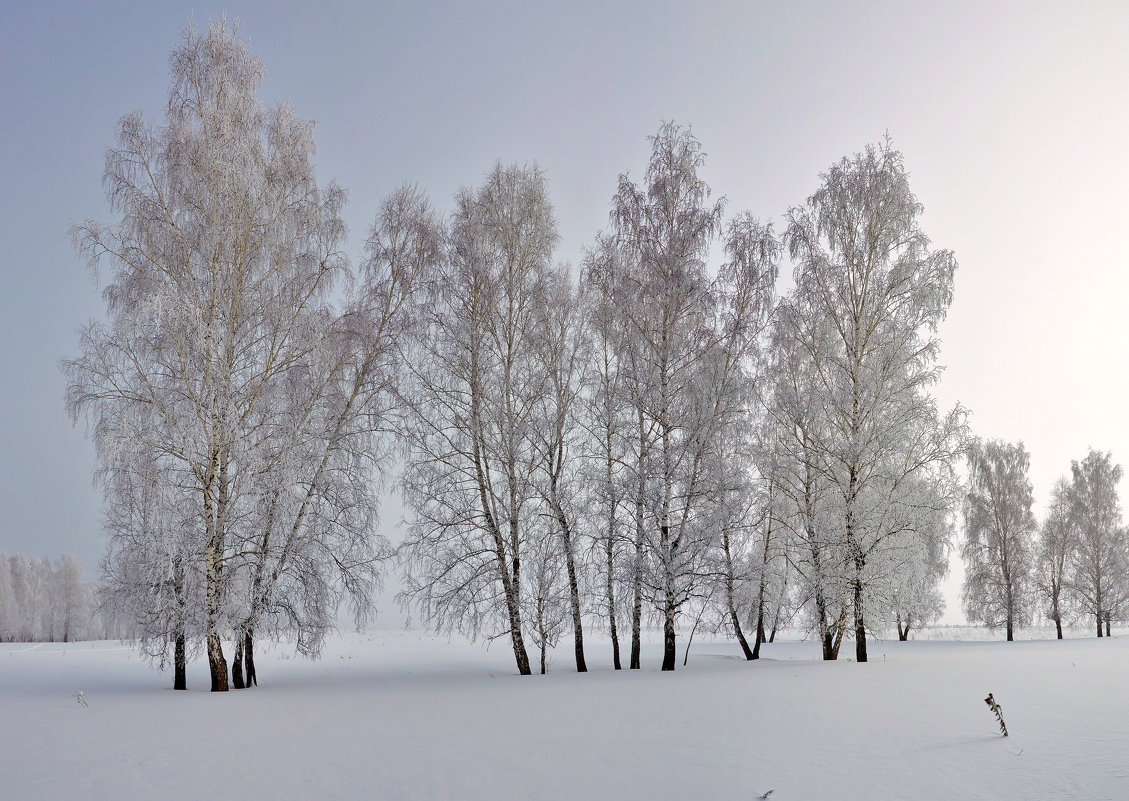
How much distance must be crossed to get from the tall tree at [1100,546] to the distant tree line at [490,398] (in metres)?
21.9

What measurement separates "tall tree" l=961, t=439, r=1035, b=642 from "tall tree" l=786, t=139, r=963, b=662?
58.6 feet

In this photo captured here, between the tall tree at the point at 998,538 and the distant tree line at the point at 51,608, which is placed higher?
the tall tree at the point at 998,538

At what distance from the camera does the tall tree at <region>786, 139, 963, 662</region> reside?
1395 cm

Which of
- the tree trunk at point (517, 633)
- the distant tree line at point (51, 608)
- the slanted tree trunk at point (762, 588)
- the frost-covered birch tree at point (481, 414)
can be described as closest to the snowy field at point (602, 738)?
the tree trunk at point (517, 633)

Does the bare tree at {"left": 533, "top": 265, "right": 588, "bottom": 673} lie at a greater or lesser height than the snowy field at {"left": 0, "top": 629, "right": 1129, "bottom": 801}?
greater

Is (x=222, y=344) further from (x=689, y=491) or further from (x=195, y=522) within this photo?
(x=689, y=491)

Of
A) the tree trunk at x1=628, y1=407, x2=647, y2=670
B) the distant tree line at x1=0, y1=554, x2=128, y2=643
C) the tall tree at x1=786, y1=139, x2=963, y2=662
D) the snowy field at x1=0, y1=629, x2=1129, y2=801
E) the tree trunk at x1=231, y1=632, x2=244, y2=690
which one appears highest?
the tall tree at x1=786, y1=139, x2=963, y2=662

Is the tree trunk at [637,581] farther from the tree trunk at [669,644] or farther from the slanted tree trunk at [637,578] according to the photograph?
the tree trunk at [669,644]

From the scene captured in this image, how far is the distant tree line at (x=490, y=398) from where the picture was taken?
12.2m

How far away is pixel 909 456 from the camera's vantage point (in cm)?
1442

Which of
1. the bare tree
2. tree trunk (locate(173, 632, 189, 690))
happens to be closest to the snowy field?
tree trunk (locate(173, 632, 189, 690))

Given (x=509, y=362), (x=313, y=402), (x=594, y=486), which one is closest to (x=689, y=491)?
(x=594, y=486)

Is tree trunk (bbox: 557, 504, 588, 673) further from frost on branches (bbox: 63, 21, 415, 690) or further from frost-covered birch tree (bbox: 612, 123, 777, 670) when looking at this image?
frost on branches (bbox: 63, 21, 415, 690)

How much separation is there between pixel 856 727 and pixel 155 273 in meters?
13.9
